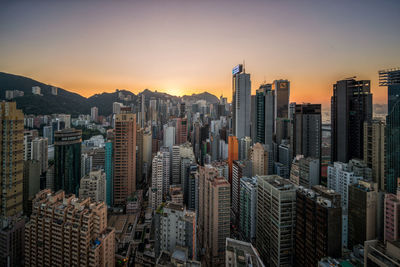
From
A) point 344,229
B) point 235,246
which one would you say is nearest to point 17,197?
point 235,246

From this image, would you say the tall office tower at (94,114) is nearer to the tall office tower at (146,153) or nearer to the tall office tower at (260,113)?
the tall office tower at (146,153)

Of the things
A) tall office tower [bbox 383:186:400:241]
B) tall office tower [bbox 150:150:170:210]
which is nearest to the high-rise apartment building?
tall office tower [bbox 150:150:170:210]

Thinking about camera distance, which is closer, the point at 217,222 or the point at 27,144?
the point at 217,222

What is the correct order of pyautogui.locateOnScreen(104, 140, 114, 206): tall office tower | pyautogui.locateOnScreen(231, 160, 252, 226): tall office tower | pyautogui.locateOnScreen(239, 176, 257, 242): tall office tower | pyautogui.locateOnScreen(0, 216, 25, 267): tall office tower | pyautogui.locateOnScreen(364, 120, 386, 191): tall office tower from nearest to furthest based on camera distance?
1. pyautogui.locateOnScreen(0, 216, 25, 267): tall office tower
2. pyautogui.locateOnScreen(239, 176, 257, 242): tall office tower
3. pyautogui.locateOnScreen(364, 120, 386, 191): tall office tower
4. pyautogui.locateOnScreen(231, 160, 252, 226): tall office tower
5. pyautogui.locateOnScreen(104, 140, 114, 206): tall office tower

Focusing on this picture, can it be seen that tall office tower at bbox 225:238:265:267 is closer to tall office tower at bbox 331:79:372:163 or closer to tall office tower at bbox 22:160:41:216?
tall office tower at bbox 22:160:41:216

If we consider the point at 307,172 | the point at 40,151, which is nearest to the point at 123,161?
the point at 40,151

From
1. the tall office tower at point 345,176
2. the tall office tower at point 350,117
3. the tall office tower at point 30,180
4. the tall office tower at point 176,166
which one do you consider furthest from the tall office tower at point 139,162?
the tall office tower at point 350,117

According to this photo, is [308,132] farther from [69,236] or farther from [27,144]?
[27,144]
